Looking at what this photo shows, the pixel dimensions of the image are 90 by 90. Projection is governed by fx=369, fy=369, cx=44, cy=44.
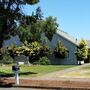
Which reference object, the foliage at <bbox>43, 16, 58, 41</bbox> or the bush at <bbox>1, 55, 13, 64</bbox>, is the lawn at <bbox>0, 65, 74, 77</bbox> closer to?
the bush at <bbox>1, 55, 13, 64</bbox>

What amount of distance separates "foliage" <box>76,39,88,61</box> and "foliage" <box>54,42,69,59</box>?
6.33 ft

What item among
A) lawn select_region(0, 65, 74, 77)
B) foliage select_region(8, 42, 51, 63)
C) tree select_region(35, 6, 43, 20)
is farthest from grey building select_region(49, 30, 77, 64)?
tree select_region(35, 6, 43, 20)

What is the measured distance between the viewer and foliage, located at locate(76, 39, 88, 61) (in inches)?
2247

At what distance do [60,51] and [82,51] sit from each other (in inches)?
134

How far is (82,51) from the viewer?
187ft

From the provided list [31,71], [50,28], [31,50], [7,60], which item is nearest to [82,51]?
[50,28]

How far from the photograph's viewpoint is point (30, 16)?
2767 centimetres

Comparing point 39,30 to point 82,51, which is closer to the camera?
point 39,30

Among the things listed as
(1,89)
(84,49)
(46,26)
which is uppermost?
(46,26)

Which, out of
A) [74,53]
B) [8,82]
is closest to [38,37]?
[74,53]

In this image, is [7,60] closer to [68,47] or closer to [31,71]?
[68,47]

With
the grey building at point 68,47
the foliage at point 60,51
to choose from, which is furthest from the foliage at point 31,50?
the grey building at point 68,47

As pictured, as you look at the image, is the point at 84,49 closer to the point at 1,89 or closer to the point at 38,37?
the point at 38,37

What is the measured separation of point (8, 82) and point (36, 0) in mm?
7091
